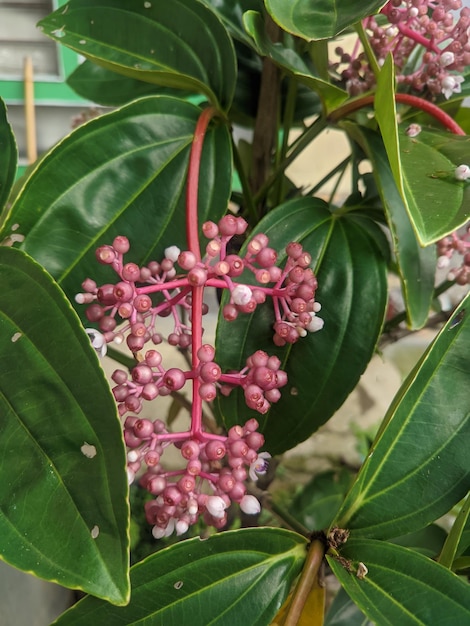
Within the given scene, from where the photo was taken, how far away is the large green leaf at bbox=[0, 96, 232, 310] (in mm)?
366

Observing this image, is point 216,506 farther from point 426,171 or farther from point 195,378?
point 426,171

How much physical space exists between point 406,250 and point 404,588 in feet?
0.67

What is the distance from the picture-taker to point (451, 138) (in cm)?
36

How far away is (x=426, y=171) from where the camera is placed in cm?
32

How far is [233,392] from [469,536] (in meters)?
0.17

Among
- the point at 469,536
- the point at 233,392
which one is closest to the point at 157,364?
the point at 233,392

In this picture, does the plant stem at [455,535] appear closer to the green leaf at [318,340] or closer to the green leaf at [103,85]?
the green leaf at [318,340]

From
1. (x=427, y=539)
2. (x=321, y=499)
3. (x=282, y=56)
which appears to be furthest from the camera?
(x=321, y=499)

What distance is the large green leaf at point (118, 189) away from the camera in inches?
14.4

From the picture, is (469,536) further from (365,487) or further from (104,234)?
(104,234)

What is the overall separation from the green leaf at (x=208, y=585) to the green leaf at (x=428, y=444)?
0.21ft

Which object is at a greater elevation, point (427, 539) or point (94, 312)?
point (94, 312)

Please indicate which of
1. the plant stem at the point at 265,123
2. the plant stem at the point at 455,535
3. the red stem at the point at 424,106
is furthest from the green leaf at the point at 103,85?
the plant stem at the point at 455,535

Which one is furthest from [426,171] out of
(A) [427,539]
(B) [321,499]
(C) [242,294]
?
(B) [321,499]
